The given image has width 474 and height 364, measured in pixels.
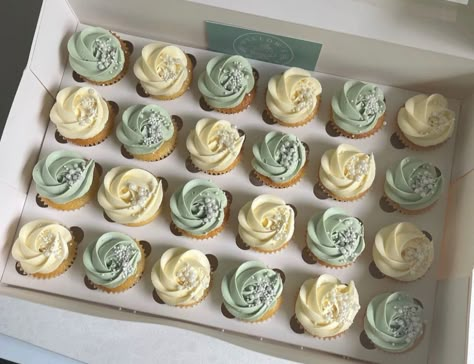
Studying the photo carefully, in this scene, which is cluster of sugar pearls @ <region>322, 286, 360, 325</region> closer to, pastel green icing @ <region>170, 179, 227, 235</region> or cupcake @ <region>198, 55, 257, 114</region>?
pastel green icing @ <region>170, 179, 227, 235</region>

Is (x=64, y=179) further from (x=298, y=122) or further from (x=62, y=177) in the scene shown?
(x=298, y=122)

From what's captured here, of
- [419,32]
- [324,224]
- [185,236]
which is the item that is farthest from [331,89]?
[185,236]

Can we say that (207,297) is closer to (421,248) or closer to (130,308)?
(130,308)

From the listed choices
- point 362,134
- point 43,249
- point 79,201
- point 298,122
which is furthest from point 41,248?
point 362,134

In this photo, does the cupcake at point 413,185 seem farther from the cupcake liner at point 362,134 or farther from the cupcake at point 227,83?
the cupcake at point 227,83

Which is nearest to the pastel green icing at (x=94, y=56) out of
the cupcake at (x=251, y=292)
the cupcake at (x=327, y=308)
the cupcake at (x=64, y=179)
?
the cupcake at (x=64, y=179)
